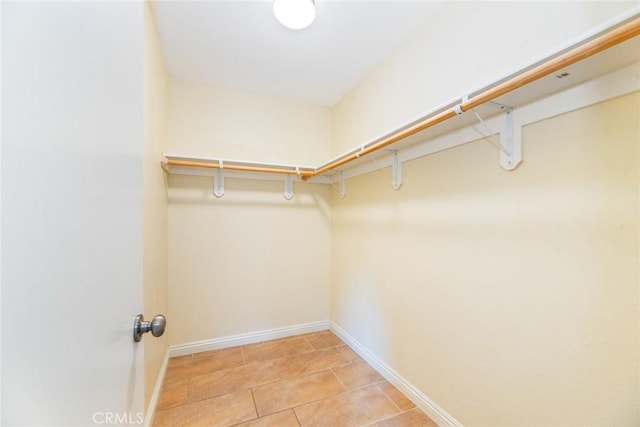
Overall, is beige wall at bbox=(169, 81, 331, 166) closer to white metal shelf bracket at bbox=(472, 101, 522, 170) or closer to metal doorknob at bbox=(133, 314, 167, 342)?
white metal shelf bracket at bbox=(472, 101, 522, 170)

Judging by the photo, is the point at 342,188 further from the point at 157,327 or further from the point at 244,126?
the point at 157,327

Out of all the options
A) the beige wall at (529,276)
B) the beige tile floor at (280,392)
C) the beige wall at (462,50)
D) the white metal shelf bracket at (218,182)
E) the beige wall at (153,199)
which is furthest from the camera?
the white metal shelf bracket at (218,182)

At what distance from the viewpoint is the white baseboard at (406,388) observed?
1479mm

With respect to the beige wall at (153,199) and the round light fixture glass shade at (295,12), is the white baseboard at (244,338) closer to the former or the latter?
the beige wall at (153,199)

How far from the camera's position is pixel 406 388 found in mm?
1739

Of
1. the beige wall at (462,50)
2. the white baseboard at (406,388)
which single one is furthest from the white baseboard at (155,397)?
the beige wall at (462,50)

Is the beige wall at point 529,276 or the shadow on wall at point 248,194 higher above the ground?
the shadow on wall at point 248,194

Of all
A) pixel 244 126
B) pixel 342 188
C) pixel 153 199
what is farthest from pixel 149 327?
pixel 244 126

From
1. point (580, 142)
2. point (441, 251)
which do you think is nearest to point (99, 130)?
point (580, 142)

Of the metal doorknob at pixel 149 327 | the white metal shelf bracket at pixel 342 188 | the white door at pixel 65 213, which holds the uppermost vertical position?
the white metal shelf bracket at pixel 342 188

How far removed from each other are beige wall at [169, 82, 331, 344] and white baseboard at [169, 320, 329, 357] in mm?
47

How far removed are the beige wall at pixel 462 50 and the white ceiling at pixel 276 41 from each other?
0.14m

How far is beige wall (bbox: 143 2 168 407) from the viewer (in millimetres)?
1396

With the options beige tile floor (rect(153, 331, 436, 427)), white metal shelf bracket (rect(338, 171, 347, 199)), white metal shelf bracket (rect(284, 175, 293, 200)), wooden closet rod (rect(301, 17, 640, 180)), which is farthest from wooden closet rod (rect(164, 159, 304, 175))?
beige tile floor (rect(153, 331, 436, 427))
